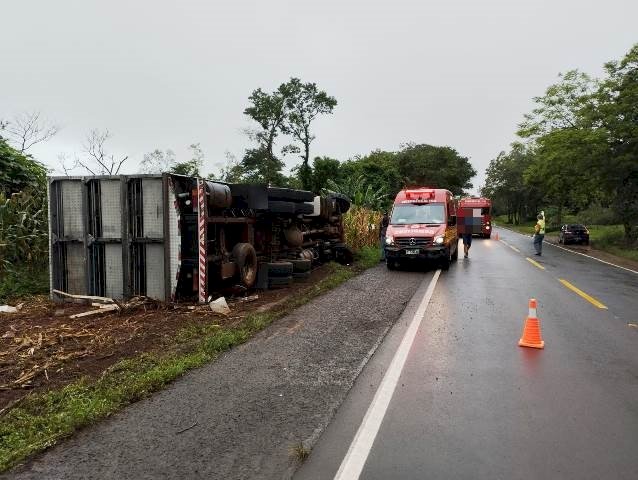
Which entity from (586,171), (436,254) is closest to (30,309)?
(436,254)

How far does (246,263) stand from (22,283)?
454cm

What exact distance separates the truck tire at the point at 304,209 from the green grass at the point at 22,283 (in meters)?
5.93

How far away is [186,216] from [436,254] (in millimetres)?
8539

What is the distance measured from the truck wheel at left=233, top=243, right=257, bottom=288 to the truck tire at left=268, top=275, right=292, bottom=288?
2.43 feet

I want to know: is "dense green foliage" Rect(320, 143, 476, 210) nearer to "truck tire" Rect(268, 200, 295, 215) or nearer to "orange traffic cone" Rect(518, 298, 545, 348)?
"truck tire" Rect(268, 200, 295, 215)

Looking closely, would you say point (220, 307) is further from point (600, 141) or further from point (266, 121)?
point (266, 121)

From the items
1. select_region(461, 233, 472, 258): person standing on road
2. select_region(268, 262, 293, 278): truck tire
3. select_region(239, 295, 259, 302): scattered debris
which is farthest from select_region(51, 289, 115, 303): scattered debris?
select_region(461, 233, 472, 258): person standing on road

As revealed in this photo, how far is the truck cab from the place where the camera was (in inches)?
610

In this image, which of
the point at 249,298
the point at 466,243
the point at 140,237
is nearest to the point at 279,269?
the point at 249,298

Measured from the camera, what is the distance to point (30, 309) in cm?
894

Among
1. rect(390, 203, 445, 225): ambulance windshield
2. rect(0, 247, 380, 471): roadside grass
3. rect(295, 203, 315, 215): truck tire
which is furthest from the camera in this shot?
rect(390, 203, 445, 225): ambulance windshield

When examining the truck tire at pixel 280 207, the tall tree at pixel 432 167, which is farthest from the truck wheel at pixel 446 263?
the tall tree at pixel 432 167

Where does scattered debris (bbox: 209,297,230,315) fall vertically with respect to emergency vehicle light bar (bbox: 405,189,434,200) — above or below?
below

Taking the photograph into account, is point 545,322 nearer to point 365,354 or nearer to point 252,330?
point 365,354
